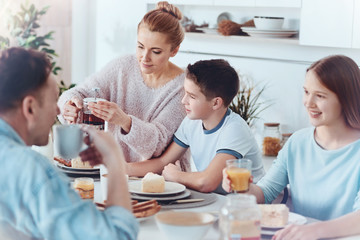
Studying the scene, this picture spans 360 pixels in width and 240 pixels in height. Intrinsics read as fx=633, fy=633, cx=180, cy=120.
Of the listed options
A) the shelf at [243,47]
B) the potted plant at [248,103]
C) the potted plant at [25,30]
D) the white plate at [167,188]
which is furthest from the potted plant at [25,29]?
the white plate at [167,188]

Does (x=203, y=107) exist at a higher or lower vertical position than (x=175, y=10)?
lower

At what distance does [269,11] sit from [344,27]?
0.76 meters

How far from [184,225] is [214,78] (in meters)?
1.05

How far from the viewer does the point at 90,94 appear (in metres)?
2.91

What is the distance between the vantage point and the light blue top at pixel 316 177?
217cm

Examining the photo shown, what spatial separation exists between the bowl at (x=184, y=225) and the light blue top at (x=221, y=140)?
759 millimetres

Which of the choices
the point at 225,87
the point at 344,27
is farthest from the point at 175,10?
the point at 344,27

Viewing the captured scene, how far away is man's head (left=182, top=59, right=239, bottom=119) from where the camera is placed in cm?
257

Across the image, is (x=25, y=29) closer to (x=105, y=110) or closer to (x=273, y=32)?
(x=273, y=32)

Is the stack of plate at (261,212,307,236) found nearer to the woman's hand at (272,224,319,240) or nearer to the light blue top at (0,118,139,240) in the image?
the woman's hand at (272,224,319,240)

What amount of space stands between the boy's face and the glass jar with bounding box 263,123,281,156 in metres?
1.41

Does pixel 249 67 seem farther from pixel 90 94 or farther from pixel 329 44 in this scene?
pixel 90 94

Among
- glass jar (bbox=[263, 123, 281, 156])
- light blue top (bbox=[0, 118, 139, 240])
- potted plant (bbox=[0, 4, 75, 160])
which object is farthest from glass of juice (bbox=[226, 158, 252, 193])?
potted plant (bbox=[0, 4, 75, 160])

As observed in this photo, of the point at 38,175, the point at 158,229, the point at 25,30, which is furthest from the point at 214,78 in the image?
the point at 25,30
